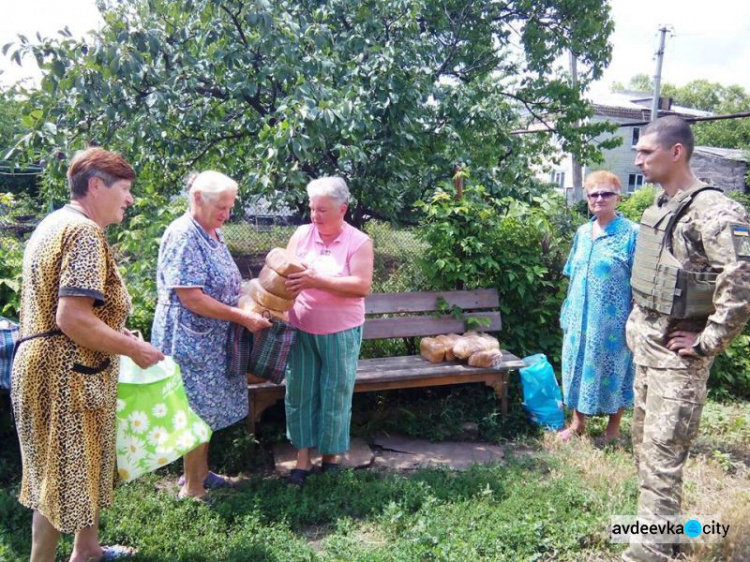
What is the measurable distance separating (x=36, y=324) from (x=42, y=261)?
257 mm

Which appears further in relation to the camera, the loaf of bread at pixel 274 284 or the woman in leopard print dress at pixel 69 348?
the loaf of bread at pixel 274 284

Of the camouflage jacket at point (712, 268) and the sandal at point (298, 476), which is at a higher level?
the camouflage jacket at point (712, 268)

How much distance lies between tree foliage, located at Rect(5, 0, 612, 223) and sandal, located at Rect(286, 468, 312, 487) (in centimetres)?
194

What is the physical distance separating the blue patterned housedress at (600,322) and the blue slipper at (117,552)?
9.90ft

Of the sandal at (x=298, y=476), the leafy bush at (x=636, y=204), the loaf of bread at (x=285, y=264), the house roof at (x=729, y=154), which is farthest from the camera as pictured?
the house roof at (x=729, y=154)

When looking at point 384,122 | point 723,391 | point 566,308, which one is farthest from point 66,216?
point 723,391

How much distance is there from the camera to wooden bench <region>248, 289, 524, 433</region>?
4207 mm

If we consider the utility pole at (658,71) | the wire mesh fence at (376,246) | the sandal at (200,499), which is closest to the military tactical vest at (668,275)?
the wire mesh fence at (376,246)

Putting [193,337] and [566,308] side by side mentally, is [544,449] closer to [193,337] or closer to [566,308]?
[566,308]

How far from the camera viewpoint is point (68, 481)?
89.8 inches

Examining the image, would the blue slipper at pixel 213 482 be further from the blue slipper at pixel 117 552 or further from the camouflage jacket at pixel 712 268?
the camouflage jacket at pixel 712 268

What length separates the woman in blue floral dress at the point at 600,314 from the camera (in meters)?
3.93

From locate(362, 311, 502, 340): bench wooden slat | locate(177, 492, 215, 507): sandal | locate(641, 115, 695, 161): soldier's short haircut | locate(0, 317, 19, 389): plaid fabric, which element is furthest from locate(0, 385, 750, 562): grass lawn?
locate(641, 115, 695, 161): soldier's short haircut

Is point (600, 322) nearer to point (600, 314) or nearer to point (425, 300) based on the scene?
point (600, 314)
